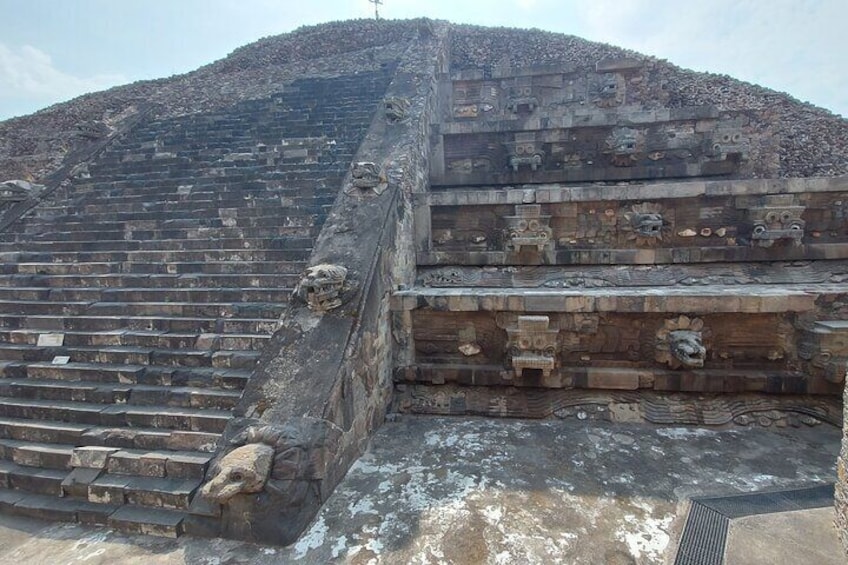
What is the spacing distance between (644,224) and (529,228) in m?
1.66

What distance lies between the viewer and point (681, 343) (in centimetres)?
450

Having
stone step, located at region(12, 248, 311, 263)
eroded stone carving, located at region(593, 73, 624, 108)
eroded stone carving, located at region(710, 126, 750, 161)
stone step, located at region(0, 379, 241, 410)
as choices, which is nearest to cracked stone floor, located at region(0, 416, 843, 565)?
stone step, located at region(0, 379, 241, 410)

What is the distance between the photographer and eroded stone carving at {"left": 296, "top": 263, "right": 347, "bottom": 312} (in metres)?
4.20

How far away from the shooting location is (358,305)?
14.1 ft

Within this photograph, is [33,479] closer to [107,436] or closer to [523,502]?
[107,436]

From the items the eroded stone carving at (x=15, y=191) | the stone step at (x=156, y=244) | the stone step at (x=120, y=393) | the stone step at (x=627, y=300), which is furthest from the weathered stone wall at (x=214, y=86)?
the stone step at (x=627, y=300)

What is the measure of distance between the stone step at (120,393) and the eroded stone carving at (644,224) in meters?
5.77

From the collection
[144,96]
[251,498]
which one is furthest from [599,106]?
[144,96]

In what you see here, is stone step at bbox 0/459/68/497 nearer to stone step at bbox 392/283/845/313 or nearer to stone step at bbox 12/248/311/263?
stone step at bbox 12/248/311/263

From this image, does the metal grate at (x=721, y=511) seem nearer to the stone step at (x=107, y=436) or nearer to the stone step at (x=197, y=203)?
the stone step at (x=107, y=436)

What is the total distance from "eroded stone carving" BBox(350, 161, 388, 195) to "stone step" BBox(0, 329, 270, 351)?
2.46 meters

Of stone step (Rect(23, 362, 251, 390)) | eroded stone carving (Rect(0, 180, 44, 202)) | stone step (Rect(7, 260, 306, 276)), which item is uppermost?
eroded stone carving (Rect(0, 180, 44, 202))

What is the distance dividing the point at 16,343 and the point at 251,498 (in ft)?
14.8

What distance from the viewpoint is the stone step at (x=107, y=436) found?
12.4 feet
